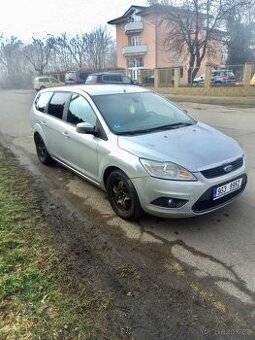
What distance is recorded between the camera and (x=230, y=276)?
300 centimetres

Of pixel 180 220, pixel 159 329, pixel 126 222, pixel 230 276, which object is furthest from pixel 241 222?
pixel 159 329

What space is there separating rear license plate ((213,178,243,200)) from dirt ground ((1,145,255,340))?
77 centimetres

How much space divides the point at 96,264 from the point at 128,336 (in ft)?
3.13

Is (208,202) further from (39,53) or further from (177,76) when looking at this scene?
(39,53)

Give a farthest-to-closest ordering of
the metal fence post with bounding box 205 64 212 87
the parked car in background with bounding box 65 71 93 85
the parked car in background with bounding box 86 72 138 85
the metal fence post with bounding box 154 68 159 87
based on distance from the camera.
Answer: the metal fence post with bounding box 154 68 159 87 < the parked car in background with bounding box 65 71 93 85 < the metal fence post with bounding box 205 64 212 87 < the parked car in background with bounding box 86 72 138 85

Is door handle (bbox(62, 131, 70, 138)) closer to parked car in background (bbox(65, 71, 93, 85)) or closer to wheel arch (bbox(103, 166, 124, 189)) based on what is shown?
wheel arch (bbox(103, 166, 124, 189))

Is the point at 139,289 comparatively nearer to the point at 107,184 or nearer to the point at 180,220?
the point at 180,220

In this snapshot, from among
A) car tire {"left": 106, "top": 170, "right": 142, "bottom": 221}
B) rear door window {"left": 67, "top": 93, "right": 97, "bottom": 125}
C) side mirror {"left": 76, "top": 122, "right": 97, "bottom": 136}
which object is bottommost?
car tire {"left": 106, "top": 170, "right": 142, "bottom": 221}

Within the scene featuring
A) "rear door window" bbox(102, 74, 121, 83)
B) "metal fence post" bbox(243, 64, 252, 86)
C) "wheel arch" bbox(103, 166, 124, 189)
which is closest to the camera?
"wheel arch" bbox(103, 166, 124, 189)

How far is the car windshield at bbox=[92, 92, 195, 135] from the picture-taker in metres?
4.32

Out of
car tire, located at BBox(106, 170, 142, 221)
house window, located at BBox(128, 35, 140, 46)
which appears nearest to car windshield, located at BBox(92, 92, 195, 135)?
car tire, located at BBox(106, 170, 142, 221)

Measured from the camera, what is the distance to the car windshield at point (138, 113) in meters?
4.32

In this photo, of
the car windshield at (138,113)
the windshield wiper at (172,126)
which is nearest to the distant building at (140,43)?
the car windshield at (138,113)

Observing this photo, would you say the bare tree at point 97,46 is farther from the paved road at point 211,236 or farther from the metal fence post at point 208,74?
the paved road at point 211,236
